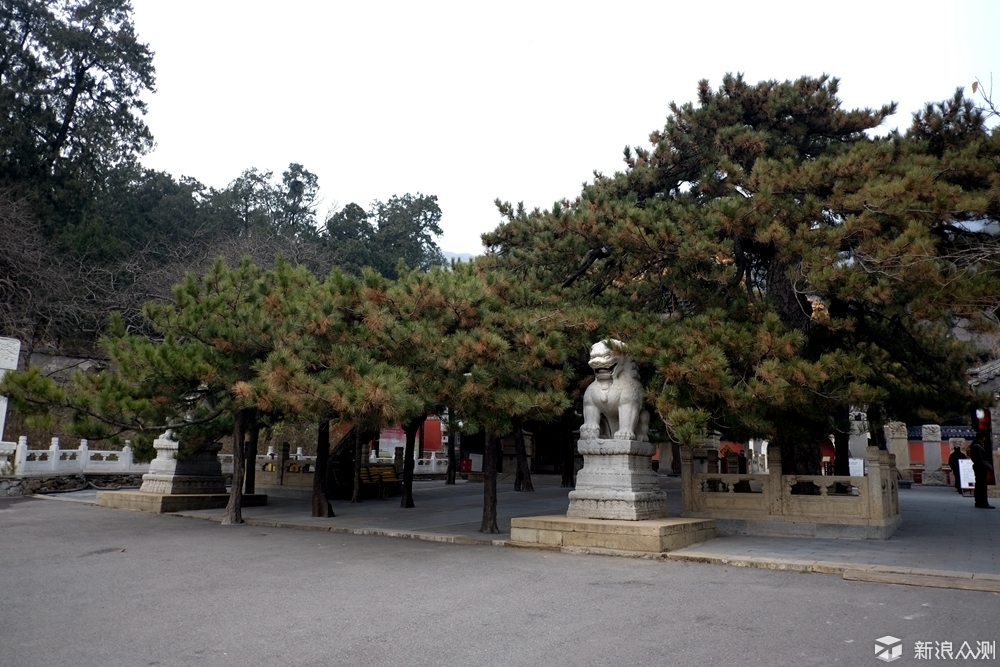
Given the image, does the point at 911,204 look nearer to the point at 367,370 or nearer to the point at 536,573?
the point at 536,573

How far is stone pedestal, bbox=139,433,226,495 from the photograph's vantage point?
15.0 meters

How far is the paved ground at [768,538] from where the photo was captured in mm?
8008

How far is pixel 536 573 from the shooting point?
24.7 feet

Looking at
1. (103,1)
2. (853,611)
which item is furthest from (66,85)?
(853,611)

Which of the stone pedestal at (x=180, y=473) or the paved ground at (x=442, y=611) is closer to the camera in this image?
the paved ground at (x=442, y=611)

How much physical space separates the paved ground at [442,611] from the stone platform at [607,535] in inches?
14.6

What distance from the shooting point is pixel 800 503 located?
10.9 meters

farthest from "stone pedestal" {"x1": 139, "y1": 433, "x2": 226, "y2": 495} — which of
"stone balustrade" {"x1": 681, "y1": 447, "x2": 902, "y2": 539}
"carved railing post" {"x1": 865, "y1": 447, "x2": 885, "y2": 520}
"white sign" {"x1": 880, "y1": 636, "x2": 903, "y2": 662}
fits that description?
"white sign" {"x1": 880, "y1": 636, "x2": 903, "y2": 662}

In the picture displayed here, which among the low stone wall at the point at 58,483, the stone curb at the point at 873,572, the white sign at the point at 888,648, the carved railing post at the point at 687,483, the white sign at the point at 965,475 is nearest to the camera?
the white sign at the point at 888,648

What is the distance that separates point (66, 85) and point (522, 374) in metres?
31.4

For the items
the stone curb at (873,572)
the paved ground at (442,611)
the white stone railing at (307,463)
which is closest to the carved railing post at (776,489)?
the stone curb at (873,572)

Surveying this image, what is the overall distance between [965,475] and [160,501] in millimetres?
22005

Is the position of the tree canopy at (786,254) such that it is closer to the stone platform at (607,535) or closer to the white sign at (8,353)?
the stone platform at (607,535)

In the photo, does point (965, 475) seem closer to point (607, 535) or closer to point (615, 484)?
point (615, 484)
